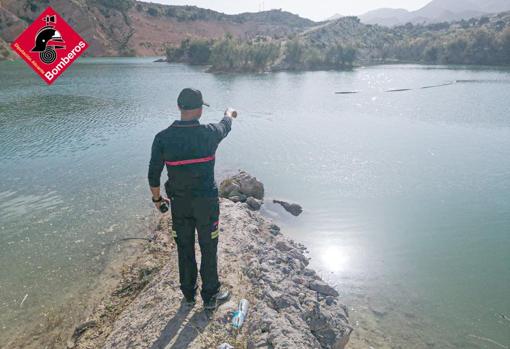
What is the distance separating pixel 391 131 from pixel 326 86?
30783mm

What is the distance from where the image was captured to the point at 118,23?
153625 mm

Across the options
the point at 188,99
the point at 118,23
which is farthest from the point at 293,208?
the point at 118,23

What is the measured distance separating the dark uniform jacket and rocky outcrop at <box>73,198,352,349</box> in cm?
226

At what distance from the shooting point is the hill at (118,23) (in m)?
127

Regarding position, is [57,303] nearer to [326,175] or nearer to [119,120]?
[326,175]

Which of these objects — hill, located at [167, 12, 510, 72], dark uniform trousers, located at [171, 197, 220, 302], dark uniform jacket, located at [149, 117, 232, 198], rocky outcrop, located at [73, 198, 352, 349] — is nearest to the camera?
dark uniform jacket, located at [149, 117, 232, 198]

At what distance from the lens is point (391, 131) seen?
27281mm

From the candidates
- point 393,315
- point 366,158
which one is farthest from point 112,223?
point 366,158

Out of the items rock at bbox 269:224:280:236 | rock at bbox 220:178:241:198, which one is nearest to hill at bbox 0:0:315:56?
rock at bbox 220:178:241:198

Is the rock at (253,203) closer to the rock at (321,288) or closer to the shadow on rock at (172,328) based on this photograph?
the rock at (321,288)

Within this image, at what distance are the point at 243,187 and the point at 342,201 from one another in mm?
4388

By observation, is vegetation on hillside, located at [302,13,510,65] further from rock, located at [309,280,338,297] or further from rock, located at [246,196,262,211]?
rock, located at [309,280,338,297]

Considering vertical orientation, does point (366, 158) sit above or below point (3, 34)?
below

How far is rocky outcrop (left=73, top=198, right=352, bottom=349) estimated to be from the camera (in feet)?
19.3
